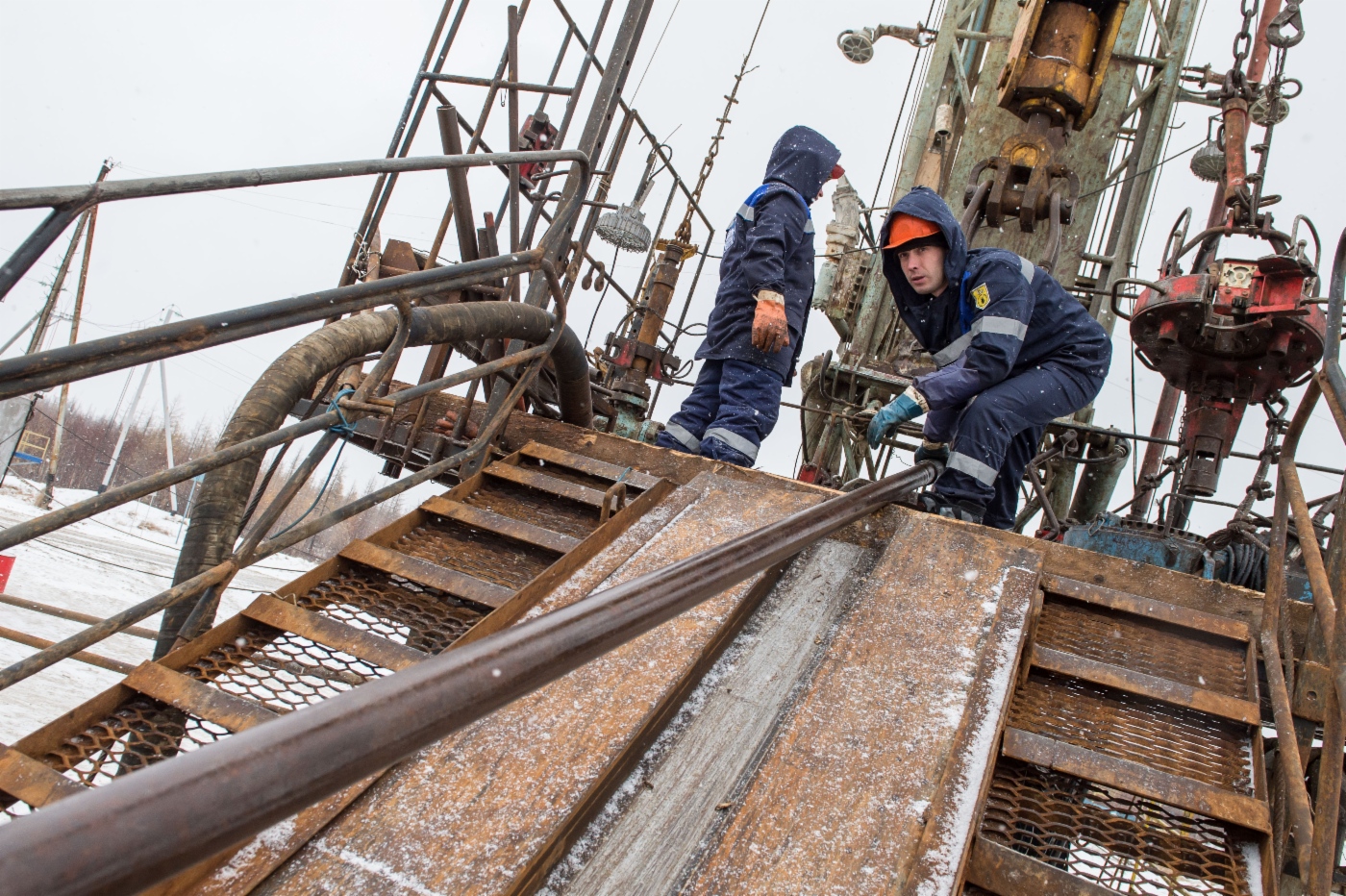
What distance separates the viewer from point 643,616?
1.28 metres

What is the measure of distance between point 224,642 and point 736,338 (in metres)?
2.79

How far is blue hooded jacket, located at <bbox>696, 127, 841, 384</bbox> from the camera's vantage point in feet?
14.8

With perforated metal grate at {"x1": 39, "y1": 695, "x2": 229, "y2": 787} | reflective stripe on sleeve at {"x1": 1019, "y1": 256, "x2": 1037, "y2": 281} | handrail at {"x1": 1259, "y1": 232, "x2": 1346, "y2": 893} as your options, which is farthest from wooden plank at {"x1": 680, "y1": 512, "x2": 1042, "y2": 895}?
reflective stripe on sleeve at {"x1": 1019, "y1": 256, "x2": 1037, "y2": 281}

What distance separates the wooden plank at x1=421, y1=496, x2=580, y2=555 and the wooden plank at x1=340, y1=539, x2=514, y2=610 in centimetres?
26

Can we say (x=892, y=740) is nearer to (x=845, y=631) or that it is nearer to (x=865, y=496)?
(x=845, y=631)

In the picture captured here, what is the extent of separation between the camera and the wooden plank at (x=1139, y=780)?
2.02 meters

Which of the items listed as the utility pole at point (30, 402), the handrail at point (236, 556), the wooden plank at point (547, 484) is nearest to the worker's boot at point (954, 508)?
the wooden plank at point (547, 484)

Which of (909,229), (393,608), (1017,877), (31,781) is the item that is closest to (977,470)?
(909,229)

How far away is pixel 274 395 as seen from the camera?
2.59 m

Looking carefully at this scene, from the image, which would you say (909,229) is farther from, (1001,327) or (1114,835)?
(1114,835)

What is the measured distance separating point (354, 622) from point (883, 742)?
160 centimetres

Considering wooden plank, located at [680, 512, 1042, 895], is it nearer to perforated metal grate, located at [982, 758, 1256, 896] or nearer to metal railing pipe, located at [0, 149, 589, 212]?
perforated metal grate, located at [982, 758, 1256, 896]

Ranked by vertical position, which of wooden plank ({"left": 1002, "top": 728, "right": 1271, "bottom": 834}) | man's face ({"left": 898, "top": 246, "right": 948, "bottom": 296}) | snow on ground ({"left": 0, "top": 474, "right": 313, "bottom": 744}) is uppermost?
man's face ({"left": 898, "top": 246, "right": 948, "bottom": 296})

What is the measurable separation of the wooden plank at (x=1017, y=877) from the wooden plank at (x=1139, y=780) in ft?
1.03
